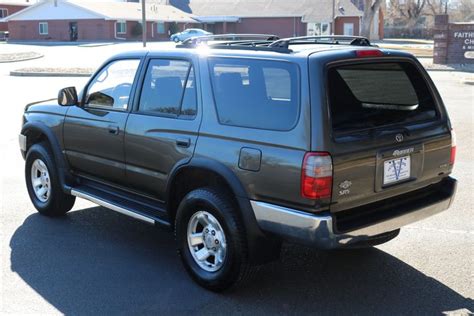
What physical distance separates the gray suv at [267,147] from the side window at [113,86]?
0.9 inches

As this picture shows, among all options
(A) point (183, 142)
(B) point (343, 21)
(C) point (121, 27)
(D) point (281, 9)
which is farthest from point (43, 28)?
(A) point (183, 142)

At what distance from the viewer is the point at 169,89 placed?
4988 millimetres

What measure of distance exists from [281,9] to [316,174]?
218 feet

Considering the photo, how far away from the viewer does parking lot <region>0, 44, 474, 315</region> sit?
4297mm

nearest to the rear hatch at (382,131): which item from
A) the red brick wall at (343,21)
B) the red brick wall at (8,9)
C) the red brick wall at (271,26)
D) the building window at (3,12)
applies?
the red brick wall at (343,21)

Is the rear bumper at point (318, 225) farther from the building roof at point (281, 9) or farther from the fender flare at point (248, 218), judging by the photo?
the building roof at point (281, 9)

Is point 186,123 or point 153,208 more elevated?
point 186,123

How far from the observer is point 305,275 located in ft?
16.0

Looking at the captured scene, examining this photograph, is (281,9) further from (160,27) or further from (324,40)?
(324,40)

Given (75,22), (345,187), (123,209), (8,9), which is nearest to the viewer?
(345,187)

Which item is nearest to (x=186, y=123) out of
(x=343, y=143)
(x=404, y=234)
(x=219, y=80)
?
(x=219, y=80)

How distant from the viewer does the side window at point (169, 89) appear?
4758 millimetres

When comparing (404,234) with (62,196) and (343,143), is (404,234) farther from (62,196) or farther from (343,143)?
(62,196)

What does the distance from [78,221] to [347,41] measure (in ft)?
11.1
